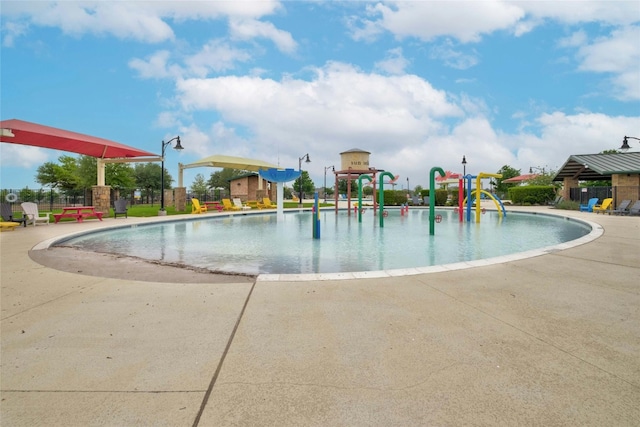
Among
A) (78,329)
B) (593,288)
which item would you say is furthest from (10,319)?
(593,288)

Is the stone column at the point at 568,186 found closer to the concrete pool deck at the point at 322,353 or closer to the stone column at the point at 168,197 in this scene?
the concrete pool deck at the point at 322,353

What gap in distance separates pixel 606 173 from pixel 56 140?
108ft

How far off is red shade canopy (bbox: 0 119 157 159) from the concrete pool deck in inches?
482

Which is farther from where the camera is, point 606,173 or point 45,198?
point 45,198

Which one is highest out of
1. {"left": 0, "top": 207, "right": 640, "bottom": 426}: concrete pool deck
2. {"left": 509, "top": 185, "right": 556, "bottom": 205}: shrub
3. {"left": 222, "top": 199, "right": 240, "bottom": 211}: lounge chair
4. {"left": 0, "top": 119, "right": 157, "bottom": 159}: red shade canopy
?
{"left": 0, "top": 119, "right": 157, "bottom": 159}: red shade canopy

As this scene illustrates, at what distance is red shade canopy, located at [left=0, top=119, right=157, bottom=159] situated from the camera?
14.1 metres

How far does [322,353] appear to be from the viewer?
306 centimetres

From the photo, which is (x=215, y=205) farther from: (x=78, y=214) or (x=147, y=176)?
(x=147, y=176)

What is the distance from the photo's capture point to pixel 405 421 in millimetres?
2168

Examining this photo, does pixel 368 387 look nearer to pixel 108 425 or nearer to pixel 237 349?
pixel 237 349

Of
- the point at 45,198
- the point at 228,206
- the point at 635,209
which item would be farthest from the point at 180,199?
the point at 635,209

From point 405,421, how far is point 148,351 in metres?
2.25

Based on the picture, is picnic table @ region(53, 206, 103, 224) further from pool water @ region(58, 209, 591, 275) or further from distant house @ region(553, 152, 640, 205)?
distant house @ region(553, 152, 640, 205)

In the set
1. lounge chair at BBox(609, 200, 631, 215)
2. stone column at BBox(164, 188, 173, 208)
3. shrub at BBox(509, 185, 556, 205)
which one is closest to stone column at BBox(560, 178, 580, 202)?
shrub at BBox(509, 185, 556, 205)
